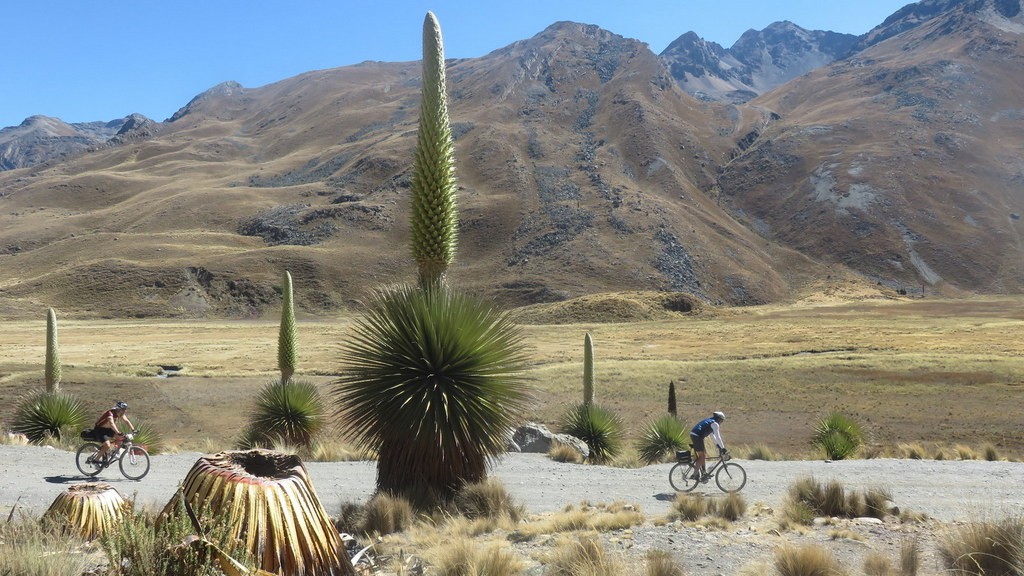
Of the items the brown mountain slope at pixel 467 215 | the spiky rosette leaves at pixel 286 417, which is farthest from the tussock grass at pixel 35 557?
the brown mountain slope at pixel 467 215

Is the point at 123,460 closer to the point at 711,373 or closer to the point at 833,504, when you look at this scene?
the point at 833,504

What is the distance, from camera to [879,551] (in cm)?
717

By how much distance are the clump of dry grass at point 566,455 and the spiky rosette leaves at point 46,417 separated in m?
11.4

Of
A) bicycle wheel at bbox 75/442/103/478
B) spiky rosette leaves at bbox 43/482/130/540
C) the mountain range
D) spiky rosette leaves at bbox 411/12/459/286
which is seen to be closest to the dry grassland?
spiky rosette leaves at bbox 411/12/459/286

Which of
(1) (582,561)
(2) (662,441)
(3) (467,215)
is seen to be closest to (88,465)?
(1) (582,561)

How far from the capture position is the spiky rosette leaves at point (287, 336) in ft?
53.0

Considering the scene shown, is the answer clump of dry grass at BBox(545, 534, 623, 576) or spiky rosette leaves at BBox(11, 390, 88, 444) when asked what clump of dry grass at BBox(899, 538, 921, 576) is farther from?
spiky rosette leaves at BBox(11, 390, 88, 444)

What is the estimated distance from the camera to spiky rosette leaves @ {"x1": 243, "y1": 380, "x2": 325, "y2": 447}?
1578 cm

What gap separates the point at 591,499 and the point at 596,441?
6.93m

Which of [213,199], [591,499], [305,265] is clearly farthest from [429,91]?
[213,199]

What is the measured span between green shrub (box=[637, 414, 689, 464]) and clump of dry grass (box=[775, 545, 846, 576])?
10.7 m

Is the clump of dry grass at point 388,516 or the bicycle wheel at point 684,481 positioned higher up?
the clump of dry grass at point 388,516

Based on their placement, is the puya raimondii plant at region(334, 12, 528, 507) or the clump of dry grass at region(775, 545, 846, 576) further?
the puya raimondii plant at region(334, 12, 528, 507)

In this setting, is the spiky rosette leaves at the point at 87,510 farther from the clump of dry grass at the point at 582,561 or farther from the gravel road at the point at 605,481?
the clump of dry grass at the point at 582,561
